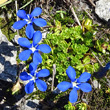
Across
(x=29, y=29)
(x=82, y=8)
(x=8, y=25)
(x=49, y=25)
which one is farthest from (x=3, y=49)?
(x=82, y=8)

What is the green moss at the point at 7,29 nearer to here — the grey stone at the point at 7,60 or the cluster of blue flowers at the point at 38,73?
the grey stone at the point at 7,60

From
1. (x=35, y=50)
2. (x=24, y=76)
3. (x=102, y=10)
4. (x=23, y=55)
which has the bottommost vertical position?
(x=24, y=76)

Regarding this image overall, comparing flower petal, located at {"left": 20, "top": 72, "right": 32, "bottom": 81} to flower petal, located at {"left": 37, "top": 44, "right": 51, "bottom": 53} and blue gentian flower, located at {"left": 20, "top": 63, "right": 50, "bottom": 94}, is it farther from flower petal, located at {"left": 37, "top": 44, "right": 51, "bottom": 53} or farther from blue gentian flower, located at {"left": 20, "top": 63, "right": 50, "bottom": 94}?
flower petal, located at {"left": 37, "top": 44, "right": 51, "bottom": 53}

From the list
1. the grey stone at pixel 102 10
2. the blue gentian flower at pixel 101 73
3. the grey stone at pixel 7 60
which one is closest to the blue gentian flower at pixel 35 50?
the grey stone at pixel 7 60


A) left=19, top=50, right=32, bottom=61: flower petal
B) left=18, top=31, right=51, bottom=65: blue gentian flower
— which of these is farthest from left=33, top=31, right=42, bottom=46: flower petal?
left=19, top=50, right=32, bottom=61: flower petal

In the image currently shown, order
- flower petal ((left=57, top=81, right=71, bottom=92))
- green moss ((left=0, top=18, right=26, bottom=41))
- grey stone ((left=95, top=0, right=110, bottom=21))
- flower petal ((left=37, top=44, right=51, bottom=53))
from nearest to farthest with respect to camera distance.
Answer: flower petal ((left=57, top=81, right=71, bottom=92)) < flower petal ((left=37, top=44, right=51, bottom=53)) < green moss ((left=0, top=18, right=26, bottom=41)) < grey stone ((left=95, top=0, right=110, bottom=21))

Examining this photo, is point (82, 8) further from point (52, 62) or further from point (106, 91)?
point (106, 91)

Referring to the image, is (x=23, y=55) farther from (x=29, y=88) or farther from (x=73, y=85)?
(x=73, y=85)

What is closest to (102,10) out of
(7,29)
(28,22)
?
(28,22)
